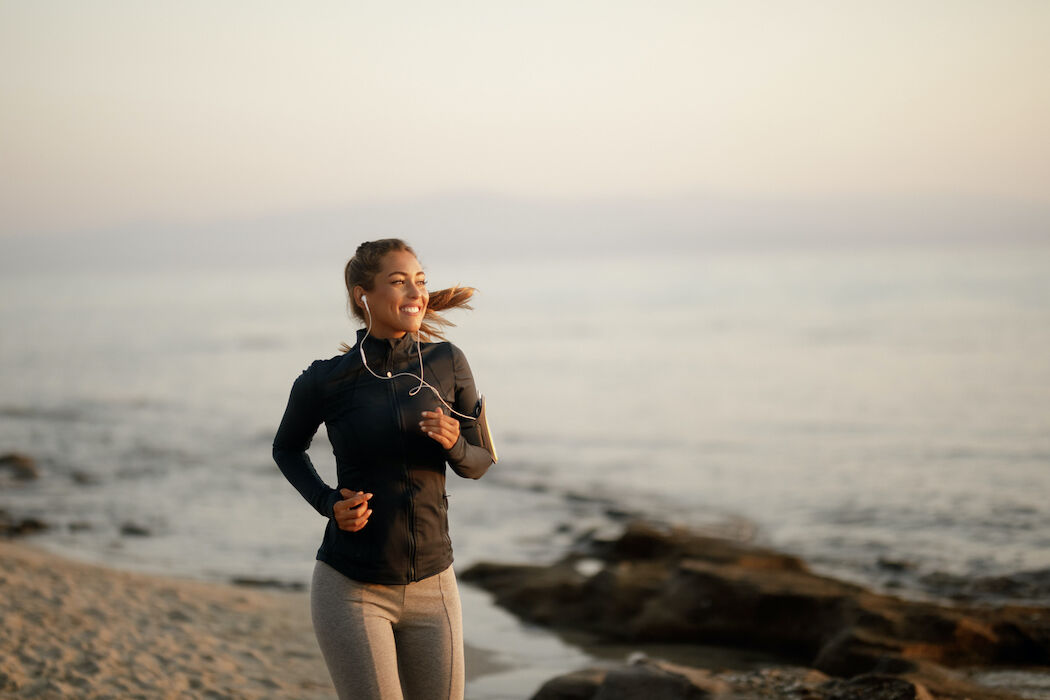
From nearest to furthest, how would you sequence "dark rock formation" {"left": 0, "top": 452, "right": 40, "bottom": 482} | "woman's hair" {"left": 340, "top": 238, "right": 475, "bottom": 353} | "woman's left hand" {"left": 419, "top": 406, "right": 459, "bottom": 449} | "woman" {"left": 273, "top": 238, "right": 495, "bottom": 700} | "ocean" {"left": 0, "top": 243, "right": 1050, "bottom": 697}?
1. "woman's left hand" {"left": 419, "top": 406, "right": 459, "bottom": 449}
2. "woman" {"left": 273, "top": 238, "right": 495, "bottom": 700}
3. "woman's hair" {"left": 340, "top": 238, "right": 475, "bottom": 353}
4. "ocean" {"left": 0, "top": 243, "right": 1050, "bottom": 697}
5. "dark rock formation" {"left": 0, "top": 452, "right": 40, "bottom": 482}

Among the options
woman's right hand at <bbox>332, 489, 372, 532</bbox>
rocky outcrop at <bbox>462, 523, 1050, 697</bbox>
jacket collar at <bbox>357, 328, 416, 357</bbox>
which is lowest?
rocky outcrop at <bbox>462, 523, 1050, 697</bbox>

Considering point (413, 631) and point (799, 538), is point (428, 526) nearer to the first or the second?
point (413, 631)

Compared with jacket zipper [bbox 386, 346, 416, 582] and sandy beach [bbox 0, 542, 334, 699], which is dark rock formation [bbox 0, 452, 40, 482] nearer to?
sandy beach [bbox 0, 542, 334, 699]

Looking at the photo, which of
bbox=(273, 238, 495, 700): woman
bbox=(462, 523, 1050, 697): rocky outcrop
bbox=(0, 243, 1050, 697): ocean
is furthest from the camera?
bbox=(0, 243, 1050, 697): ocean

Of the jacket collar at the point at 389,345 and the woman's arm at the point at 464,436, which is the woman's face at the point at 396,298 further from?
the woman's arm at the point at 464,436

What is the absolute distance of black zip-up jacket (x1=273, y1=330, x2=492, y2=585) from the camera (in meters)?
3.29

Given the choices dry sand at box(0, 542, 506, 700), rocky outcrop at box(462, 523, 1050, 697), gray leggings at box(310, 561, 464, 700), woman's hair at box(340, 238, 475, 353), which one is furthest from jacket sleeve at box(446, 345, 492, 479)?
dry sand at box(0, 542, 506, 700)

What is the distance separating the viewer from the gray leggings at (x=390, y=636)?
10.6 ft

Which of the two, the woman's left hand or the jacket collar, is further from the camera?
the jacket collar

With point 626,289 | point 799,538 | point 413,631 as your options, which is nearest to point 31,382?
point 799,538

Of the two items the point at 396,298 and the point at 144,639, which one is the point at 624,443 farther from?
the point at 396,298

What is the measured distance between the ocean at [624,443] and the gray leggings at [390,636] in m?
4.21

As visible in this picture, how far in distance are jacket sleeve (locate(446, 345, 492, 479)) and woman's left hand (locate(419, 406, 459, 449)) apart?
2.1 inches

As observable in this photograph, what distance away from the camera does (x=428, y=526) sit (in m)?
3.36
